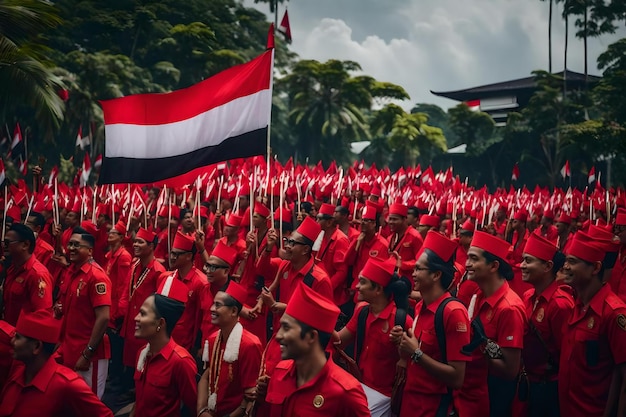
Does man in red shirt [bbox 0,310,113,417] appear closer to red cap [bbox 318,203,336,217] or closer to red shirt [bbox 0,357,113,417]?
red shirt [bbox 0,357,113,417]

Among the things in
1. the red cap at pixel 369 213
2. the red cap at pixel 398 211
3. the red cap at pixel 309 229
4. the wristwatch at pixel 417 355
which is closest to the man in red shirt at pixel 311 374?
the wristwatch at pixel 417 355

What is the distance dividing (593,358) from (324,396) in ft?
6.75

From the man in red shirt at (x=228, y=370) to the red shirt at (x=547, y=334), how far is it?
203 centimetres

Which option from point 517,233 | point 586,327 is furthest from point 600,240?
point 517,233

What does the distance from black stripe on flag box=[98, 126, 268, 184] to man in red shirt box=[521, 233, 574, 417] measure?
272 centimetres

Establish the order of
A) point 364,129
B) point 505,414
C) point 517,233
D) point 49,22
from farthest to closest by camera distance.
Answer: point 364,129
point 49,22
point 517,233
point 505,414

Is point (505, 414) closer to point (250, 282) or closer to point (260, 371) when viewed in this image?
point (260, 371)

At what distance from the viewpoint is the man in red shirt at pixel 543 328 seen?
4668 mm

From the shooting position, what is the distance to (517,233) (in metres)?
10.4

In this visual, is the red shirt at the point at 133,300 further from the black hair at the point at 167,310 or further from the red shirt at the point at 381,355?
the red shirt at the point at 381,355

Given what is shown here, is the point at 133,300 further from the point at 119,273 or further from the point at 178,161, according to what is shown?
the point at 178,161

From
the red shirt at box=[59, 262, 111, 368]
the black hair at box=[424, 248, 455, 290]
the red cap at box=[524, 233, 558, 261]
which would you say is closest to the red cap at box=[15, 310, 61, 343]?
the red shirt at box=[59, 262, 111, 368]

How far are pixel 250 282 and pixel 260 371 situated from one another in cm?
308

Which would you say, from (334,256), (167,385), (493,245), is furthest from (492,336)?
(334,256)
